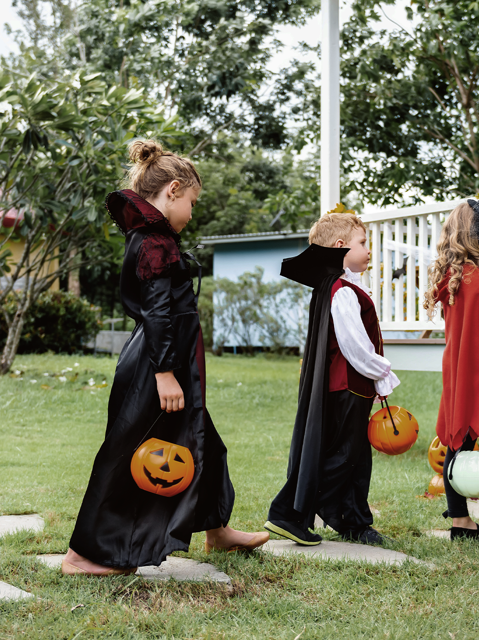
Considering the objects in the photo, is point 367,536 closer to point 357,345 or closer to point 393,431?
point 393,431

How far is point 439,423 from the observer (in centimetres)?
324

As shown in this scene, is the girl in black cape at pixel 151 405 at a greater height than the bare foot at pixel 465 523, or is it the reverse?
the girl in black cape at pixel 151 405

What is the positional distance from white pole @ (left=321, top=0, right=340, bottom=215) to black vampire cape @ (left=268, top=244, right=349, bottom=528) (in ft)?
6.98

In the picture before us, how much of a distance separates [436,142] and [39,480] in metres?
8.93

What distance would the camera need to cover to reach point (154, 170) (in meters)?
2.67

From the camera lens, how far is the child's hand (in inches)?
95.4

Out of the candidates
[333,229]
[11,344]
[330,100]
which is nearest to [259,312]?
[11,344]

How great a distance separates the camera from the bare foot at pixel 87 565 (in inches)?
96.0

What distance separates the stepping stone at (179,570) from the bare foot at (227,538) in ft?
0.39

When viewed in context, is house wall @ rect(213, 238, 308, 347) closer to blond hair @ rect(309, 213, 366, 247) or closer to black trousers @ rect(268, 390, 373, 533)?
blond hair @ rect(309, 213, 366, 247)

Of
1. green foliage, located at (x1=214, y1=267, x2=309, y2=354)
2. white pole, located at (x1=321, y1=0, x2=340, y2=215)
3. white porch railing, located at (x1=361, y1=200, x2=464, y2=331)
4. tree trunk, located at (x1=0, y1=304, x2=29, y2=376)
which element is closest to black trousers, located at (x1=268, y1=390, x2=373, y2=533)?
white porch railing, located at (x1=361, y1=200, x2=464, y2=331)

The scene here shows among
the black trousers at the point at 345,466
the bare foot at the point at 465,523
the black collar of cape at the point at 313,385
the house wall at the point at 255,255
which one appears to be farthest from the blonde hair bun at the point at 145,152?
the house wall at the point at 255,255

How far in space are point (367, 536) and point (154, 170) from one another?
1887mm

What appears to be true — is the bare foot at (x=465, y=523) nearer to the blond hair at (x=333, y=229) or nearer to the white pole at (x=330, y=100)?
the blond hair at (x=333, y=229)
